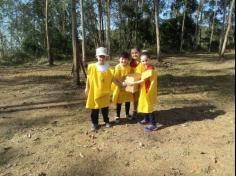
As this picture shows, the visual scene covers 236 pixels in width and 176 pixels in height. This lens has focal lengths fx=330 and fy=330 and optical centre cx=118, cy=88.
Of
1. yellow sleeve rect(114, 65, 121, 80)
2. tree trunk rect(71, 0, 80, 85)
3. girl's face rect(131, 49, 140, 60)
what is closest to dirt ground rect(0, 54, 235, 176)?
yellow sleeve rect(114, 65, 121, 80)

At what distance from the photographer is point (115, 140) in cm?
558

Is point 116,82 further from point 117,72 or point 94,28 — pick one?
point 94,28

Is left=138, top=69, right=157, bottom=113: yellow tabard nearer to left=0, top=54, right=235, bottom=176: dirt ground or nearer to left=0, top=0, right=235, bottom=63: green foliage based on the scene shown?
left=0, top=54, right=235, bottom=176: dirt ground

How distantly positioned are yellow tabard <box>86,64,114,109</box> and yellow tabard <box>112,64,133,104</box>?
342mm

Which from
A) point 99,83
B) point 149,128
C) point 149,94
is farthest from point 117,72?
point 149,128

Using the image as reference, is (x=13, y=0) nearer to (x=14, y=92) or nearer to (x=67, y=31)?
(x=67, y=31)

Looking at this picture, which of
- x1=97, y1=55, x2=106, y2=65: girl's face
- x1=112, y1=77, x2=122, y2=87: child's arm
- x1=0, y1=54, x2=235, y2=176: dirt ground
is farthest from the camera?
x1=112, y1=77, x2=122, y2=87: child's arm

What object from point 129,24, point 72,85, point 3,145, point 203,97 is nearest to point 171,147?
point 3,145

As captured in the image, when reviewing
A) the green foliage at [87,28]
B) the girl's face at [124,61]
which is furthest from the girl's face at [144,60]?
the green foliage at [87,28]

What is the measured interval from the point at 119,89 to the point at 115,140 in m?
1.12

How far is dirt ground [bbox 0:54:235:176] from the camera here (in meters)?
4.66

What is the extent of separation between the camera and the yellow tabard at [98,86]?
5797mm

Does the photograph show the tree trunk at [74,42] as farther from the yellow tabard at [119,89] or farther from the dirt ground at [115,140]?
the yellow tabard at [119,89]

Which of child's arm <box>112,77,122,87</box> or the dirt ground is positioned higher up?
child's arm <box>112,77,122,87</box>
